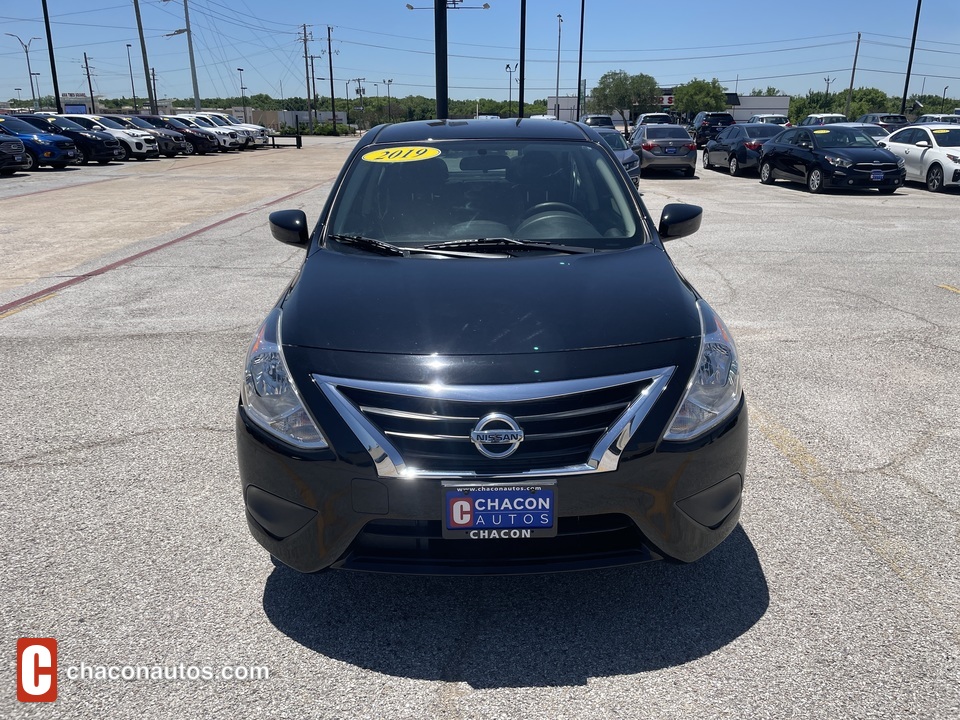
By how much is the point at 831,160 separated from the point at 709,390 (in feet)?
56.0

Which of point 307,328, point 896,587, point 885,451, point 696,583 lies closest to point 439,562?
point 307,328

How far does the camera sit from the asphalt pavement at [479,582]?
8.11ft

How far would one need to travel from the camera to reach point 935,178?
1789cm

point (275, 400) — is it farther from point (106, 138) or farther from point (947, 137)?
point (106, 138)

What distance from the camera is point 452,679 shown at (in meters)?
2.54

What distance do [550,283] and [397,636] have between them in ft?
4.72

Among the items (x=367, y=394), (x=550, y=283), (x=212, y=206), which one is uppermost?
(x=550, y=283)

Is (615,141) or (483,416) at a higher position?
(615,141)

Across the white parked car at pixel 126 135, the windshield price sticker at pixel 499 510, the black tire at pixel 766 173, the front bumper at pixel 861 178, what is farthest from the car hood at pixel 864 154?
the white parked car at pixel 126 135

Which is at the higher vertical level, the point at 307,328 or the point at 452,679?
the point at 307,328

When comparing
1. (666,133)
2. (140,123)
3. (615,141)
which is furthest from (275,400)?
(140,123)

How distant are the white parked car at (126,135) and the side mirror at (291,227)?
28.1 m

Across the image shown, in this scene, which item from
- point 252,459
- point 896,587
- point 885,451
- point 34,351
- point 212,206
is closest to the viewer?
point 252,459

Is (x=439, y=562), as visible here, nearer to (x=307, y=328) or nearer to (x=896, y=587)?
(x=307, y=328)
